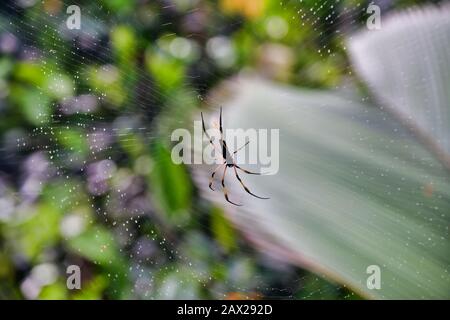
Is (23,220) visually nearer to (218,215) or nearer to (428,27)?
(218,215)

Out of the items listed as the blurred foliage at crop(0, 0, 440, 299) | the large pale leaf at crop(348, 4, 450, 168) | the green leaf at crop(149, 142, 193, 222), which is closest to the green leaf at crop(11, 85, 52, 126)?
the blurred foliage at crop(0, 0, 440, 299)

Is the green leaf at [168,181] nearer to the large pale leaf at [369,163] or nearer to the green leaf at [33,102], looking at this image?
the large pale leaf at [369,163]

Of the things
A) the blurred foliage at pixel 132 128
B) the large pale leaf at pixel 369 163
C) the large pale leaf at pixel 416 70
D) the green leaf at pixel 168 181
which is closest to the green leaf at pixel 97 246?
the blurred foliage at pixel 132 128

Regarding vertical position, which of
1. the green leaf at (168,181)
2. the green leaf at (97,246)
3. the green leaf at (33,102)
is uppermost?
the green leaf at (33,102)

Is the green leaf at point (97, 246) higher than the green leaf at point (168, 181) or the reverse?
the reverse

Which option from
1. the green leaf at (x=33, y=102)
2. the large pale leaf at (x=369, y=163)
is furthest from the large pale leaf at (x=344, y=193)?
the green leaf at (x=33, y=102)

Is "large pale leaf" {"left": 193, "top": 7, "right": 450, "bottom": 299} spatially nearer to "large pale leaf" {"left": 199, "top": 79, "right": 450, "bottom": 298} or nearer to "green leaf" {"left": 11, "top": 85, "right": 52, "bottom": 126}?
"large pale leaf" {"left": 199, "top": 79, "right": 450, "bottom": 298}
